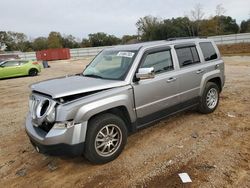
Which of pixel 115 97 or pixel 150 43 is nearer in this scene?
pixel 115 97

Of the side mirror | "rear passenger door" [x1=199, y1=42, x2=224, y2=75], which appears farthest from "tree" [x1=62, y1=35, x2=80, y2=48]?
the side mirror

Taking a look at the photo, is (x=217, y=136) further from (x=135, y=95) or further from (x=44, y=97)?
(x=44, y=97)

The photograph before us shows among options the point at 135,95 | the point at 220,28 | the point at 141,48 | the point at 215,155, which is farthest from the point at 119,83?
the point at 220,28

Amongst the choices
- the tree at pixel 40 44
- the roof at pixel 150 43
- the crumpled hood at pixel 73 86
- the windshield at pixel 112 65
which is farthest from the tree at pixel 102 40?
the crumpled hood at pixel 73 86

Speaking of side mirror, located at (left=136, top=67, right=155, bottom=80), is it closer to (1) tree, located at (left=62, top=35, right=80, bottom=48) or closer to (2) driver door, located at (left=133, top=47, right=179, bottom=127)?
(2) driver door, located at (left=133, top=47, right=179, bottom=127)

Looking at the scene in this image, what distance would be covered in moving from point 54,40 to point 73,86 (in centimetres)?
6722

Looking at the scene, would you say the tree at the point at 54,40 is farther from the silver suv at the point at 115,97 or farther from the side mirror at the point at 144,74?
the side mirror at the point at 144,74

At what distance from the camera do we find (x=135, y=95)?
3898 millimetres

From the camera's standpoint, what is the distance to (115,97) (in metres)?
3.65

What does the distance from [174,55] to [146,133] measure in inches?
63.8

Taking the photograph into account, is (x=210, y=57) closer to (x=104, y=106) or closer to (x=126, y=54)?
(x=126, y=54)

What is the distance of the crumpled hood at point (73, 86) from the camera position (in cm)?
339

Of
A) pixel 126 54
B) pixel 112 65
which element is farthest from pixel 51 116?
pixel 126 54

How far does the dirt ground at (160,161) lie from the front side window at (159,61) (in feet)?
4.14
